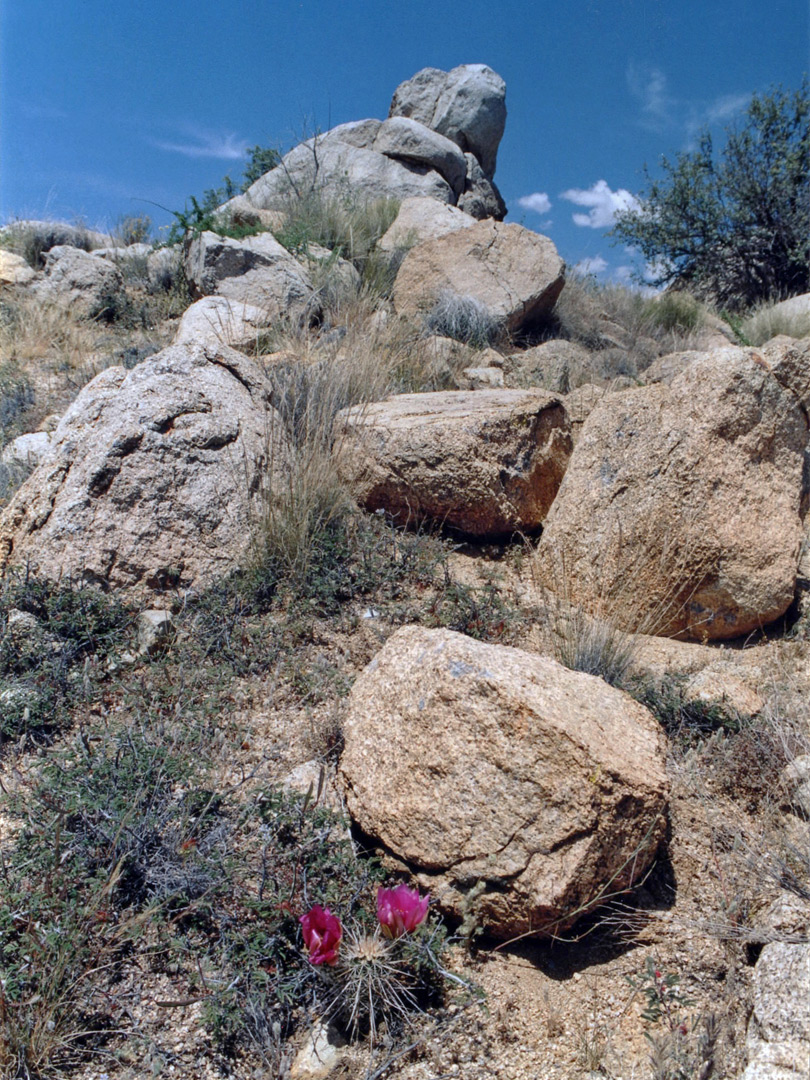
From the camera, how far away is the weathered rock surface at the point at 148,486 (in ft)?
11.7

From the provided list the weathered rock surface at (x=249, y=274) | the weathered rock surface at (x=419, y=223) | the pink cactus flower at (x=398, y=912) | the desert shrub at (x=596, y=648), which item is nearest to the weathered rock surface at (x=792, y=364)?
the desert shrub at (x=596, y=648)

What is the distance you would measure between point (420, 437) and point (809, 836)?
2.60 metres

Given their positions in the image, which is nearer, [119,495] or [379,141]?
[119,495]

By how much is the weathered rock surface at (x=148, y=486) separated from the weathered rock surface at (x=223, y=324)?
1848mm

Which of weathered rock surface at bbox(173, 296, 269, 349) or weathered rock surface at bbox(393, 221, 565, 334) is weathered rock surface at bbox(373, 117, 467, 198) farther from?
weathered rock surface at bbox(173, 296, 269, 349)

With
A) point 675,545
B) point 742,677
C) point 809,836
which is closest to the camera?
point 809,836

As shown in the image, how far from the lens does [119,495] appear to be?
3658mm

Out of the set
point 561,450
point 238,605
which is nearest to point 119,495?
point 238,605

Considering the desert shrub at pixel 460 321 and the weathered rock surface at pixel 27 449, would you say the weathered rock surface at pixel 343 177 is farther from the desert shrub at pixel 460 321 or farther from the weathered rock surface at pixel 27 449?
the weathered rock surface at pixel 27 449

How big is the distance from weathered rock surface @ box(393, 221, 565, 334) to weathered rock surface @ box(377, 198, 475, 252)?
1092 millimetres

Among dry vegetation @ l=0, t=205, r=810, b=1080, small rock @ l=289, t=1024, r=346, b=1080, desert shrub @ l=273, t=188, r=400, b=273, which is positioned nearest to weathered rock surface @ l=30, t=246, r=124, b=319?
desert shrub @ l=273, t=188, r=400, b=273

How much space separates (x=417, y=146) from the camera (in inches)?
531

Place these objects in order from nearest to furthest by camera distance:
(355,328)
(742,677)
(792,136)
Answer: (742,677), (355,328), (792,136)

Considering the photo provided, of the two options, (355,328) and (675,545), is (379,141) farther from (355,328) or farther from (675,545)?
(675,545)
